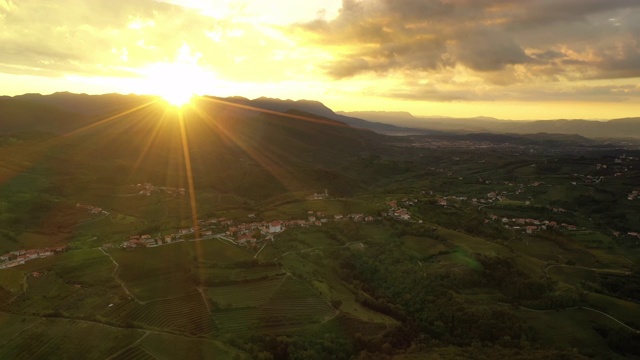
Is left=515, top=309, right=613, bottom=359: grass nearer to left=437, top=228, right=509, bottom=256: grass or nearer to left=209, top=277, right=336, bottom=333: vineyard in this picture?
left=437, top=228, right=509, bottom=256: grass

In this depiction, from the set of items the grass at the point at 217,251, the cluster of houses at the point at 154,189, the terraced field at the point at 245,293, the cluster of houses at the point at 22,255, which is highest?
the grass at the point at 217,251

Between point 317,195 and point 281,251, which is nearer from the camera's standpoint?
point 281,251

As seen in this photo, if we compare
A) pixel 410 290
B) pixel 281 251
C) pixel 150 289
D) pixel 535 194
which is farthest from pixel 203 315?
pixel 535 194

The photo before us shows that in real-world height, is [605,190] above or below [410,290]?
above

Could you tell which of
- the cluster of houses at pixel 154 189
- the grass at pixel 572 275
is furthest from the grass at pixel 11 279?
the grass at pixel 572 275

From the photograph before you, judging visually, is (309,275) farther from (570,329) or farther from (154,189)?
(154,189)

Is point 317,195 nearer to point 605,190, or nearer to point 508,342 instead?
point 508,342

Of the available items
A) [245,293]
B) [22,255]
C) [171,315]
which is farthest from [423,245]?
[22,255]

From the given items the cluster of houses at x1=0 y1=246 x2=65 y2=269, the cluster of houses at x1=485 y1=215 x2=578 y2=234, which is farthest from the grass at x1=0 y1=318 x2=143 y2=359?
the cluster of houses at x1=485 y1=215 x2=578 y2=234

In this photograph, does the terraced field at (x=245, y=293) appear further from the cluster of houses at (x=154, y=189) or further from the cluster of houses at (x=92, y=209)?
the cluster of houses at (x=154, y=189)
